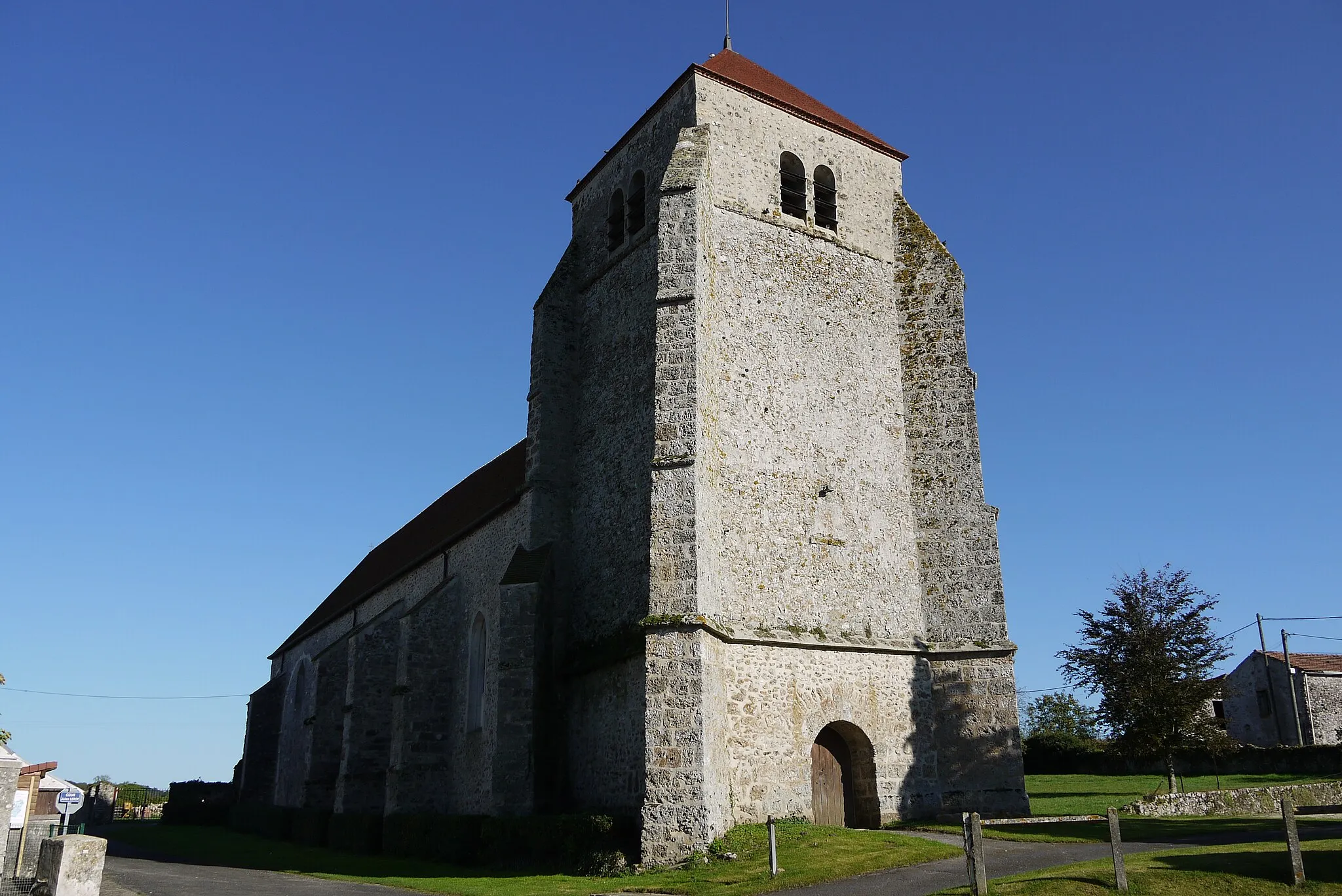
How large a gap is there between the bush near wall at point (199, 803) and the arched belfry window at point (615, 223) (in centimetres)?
2368

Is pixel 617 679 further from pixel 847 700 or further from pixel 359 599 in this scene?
pixel 359 599

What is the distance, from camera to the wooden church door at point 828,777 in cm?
1650

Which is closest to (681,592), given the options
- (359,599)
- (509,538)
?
(509,538)

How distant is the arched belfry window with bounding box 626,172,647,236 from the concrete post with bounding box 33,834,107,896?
14.5 m

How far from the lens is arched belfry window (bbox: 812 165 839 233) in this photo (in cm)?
2048

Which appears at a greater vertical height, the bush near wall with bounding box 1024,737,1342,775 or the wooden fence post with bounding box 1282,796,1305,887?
the bush near wall with bounding box 1024,737,1342,775

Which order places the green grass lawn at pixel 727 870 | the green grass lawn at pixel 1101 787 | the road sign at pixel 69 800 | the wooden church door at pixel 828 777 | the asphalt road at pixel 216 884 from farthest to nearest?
the green grass lawn at pixel 1101 787 < the wooden church door at pixel 828 777 < the road sign at pixel 69 800 < the asphalt road at pixel 216 884 < the green grass lawn at pixel 727 870

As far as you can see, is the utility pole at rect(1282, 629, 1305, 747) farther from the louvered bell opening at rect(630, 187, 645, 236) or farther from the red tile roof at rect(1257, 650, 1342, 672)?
the louvered bell opening at rect(630, 187, 645, 236)

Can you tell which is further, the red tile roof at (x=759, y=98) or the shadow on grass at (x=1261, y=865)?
the red tile roof at (x=759, y=98)

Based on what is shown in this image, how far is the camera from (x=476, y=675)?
21516mm

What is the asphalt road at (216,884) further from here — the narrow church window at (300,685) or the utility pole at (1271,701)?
the utility pole at (1271,701)

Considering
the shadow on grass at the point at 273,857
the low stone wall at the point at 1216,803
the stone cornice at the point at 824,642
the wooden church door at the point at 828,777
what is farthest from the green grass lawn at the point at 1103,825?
the shadow on grass at the point at 273,857

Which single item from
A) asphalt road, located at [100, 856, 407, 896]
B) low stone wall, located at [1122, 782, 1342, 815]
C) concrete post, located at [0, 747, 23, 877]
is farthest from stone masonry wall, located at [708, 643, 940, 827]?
concrete post, located at [0, 747, 23, 877]

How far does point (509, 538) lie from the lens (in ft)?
67.7
